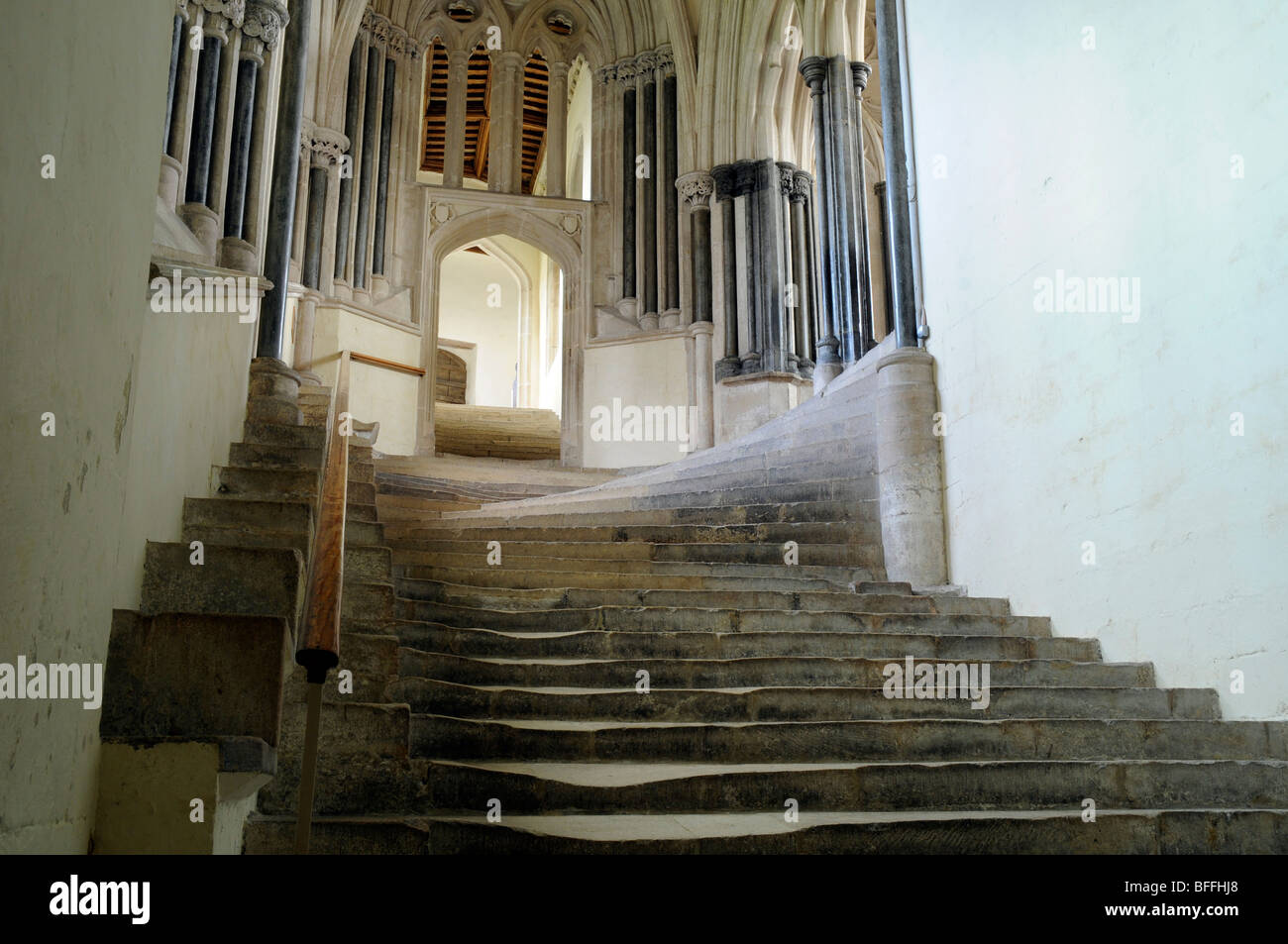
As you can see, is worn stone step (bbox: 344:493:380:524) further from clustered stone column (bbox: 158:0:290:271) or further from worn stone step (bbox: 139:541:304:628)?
worn stone step (bbox: 139:541:304:628)

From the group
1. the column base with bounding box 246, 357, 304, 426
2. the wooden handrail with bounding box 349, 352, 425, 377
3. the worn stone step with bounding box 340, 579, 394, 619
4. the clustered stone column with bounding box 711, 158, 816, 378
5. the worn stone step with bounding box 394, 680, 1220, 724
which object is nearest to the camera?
the worn stone step with bounding box 340, 579, 394, 619

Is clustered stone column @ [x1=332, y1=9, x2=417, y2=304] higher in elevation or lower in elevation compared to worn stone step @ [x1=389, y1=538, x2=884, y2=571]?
higher

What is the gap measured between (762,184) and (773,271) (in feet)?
3.14

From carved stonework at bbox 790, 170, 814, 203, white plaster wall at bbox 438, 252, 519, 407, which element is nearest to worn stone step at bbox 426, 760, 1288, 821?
carved stonework at bbox 790, 170, 814, 203

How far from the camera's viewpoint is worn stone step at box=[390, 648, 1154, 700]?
3.76 meters

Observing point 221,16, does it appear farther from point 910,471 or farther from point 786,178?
point 786,178

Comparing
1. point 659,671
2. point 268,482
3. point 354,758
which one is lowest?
point 354,758

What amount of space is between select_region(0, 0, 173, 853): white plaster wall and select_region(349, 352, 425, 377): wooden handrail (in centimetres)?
911

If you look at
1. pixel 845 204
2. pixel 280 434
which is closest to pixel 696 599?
pixel 280 434

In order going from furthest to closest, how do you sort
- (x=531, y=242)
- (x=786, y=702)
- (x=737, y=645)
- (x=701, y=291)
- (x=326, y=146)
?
(x=531, y=242)
(x=701, y=291)
(x=326, y=146)
(x=737, y=645)
(x=786, y=702)

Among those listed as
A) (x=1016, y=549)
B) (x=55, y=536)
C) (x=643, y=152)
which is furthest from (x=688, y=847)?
(x=643, y=152)

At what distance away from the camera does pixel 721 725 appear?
3475 mm

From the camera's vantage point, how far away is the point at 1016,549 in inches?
208

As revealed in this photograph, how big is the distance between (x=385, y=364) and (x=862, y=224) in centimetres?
505
